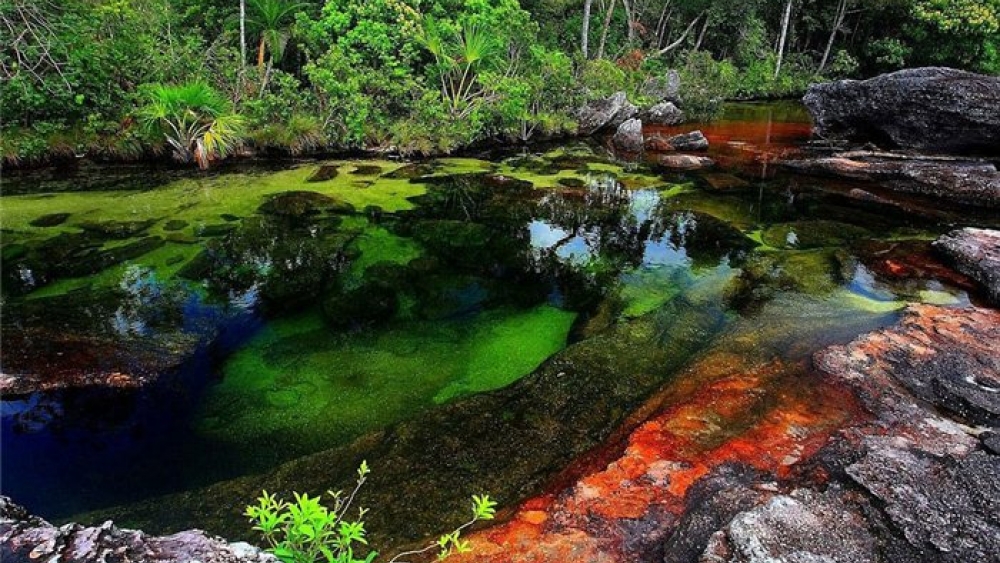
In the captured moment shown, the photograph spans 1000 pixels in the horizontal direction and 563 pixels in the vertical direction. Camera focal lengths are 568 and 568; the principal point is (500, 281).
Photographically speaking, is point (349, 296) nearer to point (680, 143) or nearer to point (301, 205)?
point (301, 205)

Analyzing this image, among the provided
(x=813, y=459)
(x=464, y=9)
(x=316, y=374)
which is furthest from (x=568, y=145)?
(x=813, y=459)

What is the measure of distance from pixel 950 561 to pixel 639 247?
5.09m

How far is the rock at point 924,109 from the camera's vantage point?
957 cm

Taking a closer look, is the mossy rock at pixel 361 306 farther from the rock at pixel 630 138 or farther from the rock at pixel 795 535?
the rock at pixel 630 138

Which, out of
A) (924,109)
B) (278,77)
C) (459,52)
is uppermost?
(459,52)

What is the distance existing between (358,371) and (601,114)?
12.6 meters

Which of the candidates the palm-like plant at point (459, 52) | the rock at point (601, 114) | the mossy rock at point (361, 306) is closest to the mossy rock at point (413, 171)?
the palm-like plant at point (459, 52)

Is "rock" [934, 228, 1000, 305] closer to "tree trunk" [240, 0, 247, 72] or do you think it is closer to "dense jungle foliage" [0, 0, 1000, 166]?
"dense jungle foliage" [0, 0, 1000, 166]

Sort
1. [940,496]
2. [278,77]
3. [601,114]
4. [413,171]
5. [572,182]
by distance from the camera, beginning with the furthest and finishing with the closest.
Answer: [601,114]
[278,77]
[413,171]
[572,182]
[940,496]

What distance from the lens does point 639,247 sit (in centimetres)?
714

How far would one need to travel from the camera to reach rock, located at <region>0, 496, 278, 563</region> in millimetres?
1567

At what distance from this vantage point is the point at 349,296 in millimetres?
5633

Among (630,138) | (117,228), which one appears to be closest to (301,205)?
(117,228)

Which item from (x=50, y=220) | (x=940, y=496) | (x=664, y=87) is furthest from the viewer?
(x=664, y=87)
